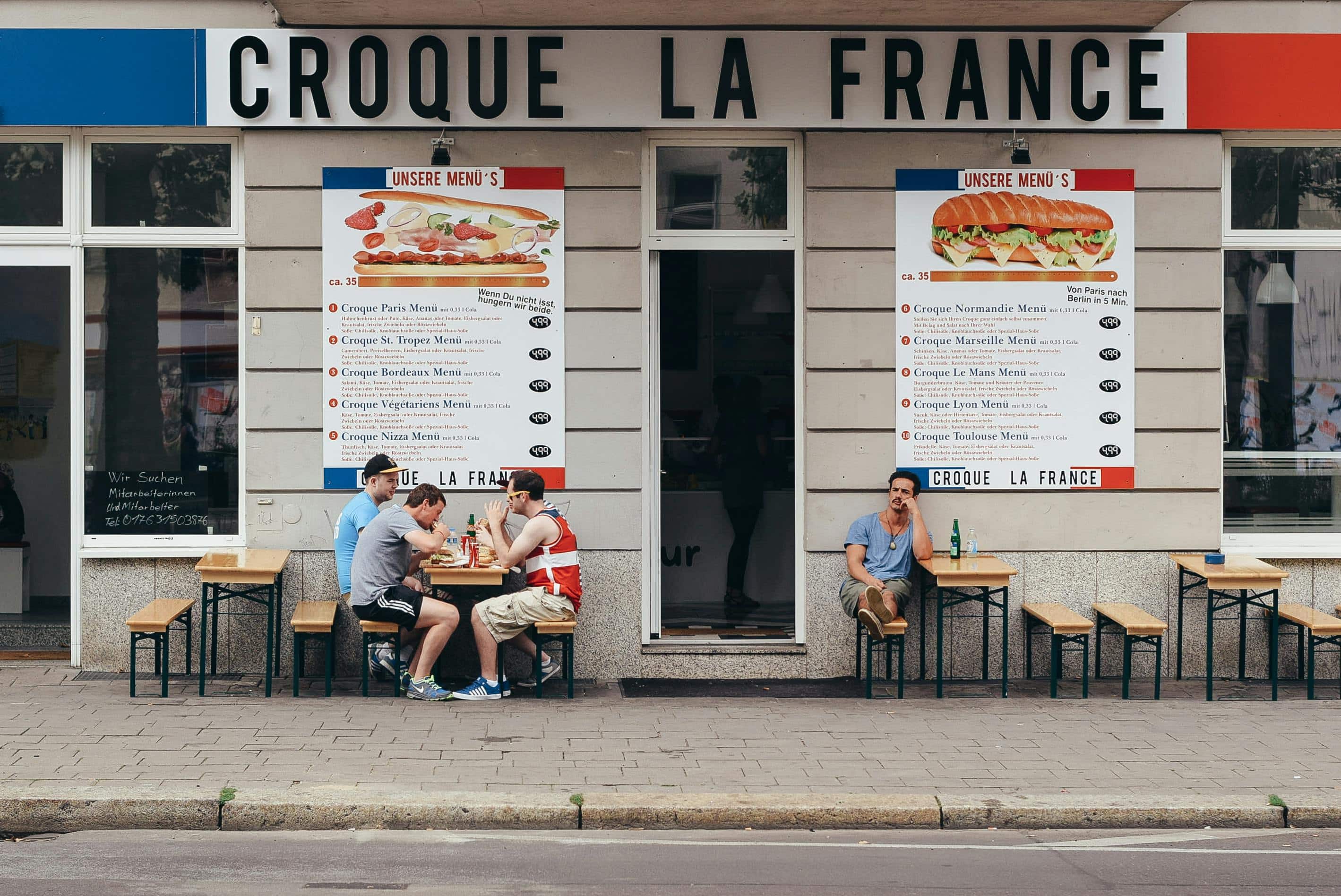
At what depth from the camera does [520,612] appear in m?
9.46

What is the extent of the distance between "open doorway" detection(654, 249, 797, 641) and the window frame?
7.7 inches

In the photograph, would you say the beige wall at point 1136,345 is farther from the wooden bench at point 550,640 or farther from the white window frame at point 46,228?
the white window frame at point 46,228

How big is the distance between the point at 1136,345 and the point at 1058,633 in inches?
93.9

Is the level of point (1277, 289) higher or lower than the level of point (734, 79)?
lower

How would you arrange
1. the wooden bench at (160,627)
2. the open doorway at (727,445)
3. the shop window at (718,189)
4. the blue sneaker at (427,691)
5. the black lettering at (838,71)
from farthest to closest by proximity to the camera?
the open doorway at (727,445) < the shop window at (718,189) < the black lettering at (838,71) < the blue sneaker at (427,691) < the wooden bench at (160,627)

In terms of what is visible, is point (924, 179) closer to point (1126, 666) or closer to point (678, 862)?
point (1126, 666)

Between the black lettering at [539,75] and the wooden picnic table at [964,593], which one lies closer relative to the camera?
the wooden picnic table at [964,593]

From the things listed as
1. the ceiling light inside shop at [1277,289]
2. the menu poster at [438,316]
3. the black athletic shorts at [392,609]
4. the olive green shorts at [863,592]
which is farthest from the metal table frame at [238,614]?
the ceiling light inside shop at [1277,289]

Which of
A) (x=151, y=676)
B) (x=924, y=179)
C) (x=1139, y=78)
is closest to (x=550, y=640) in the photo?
(x=151, y=676)

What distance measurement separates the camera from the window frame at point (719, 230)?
1040 cm

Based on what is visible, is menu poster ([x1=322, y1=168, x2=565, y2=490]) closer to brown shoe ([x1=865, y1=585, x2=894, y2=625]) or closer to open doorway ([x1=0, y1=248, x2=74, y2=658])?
open doorway ([x1=0, y1=248, x2=74, y2=658])

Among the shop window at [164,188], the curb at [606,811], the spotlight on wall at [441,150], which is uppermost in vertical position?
the spotlight on wall at [441,150]

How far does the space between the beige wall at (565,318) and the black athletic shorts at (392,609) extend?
39.5 inches

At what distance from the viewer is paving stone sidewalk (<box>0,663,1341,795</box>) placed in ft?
24.3
